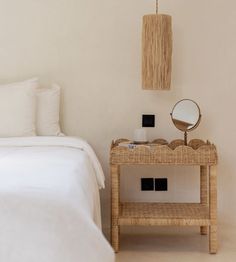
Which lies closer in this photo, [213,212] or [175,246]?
[213,212]

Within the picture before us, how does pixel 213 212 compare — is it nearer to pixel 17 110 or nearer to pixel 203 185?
pixel 203 185

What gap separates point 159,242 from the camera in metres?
3.64

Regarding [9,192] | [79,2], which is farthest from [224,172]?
[9,192]

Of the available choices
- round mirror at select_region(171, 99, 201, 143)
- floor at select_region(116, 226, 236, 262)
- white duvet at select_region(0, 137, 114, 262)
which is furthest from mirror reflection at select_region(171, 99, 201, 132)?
white duvet at select_region(0, 137, 114, 262)

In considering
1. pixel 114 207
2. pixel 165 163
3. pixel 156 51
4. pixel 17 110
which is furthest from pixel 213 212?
pixel 17 110

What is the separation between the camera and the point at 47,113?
367cm

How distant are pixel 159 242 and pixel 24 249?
1.84 m

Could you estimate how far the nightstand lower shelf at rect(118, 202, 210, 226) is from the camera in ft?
11.2

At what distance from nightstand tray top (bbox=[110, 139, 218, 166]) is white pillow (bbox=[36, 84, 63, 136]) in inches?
19.4

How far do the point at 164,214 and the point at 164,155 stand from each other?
372 millimetres

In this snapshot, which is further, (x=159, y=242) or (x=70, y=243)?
(x=159, y=242)

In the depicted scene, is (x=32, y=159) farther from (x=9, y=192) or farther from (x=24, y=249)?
(x=24, y=249)

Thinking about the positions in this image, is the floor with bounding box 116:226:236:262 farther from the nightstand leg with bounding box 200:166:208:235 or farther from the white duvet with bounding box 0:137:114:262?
the white duvet with bounding box 0:137:114:262

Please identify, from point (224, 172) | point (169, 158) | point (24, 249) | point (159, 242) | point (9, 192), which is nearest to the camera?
point (24, 249)
